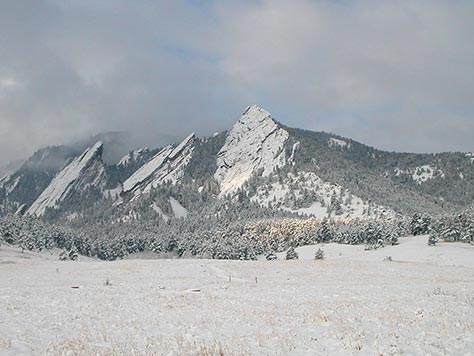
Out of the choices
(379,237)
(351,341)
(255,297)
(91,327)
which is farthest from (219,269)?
(379,237)

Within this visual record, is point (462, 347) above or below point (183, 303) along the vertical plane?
above

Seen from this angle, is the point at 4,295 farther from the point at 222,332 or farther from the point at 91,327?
the point at 222,332

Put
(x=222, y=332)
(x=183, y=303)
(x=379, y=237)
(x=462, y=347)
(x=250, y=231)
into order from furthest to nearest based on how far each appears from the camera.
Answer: (x=250, y=231)
(x=379, y=237)
(x=183, y=303)
(x=222, y=332)
(x=462, y=347)

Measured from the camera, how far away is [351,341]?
14.7m

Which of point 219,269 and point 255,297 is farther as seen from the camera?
point 219,269

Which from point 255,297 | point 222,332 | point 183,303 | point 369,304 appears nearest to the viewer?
point 222,332

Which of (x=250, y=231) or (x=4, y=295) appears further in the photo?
(x=250, y=231)

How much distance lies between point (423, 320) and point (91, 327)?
1424 cm

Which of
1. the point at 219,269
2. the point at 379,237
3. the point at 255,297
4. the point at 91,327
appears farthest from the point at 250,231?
the point at 91,327

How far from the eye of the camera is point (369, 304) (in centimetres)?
2447

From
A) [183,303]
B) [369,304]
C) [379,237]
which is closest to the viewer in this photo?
[369,304]

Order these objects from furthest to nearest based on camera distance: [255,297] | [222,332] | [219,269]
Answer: [219,269]
[255,297]
[222,332]

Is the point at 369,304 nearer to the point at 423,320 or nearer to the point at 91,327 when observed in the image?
the point at 423,320

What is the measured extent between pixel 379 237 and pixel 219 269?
297ft
